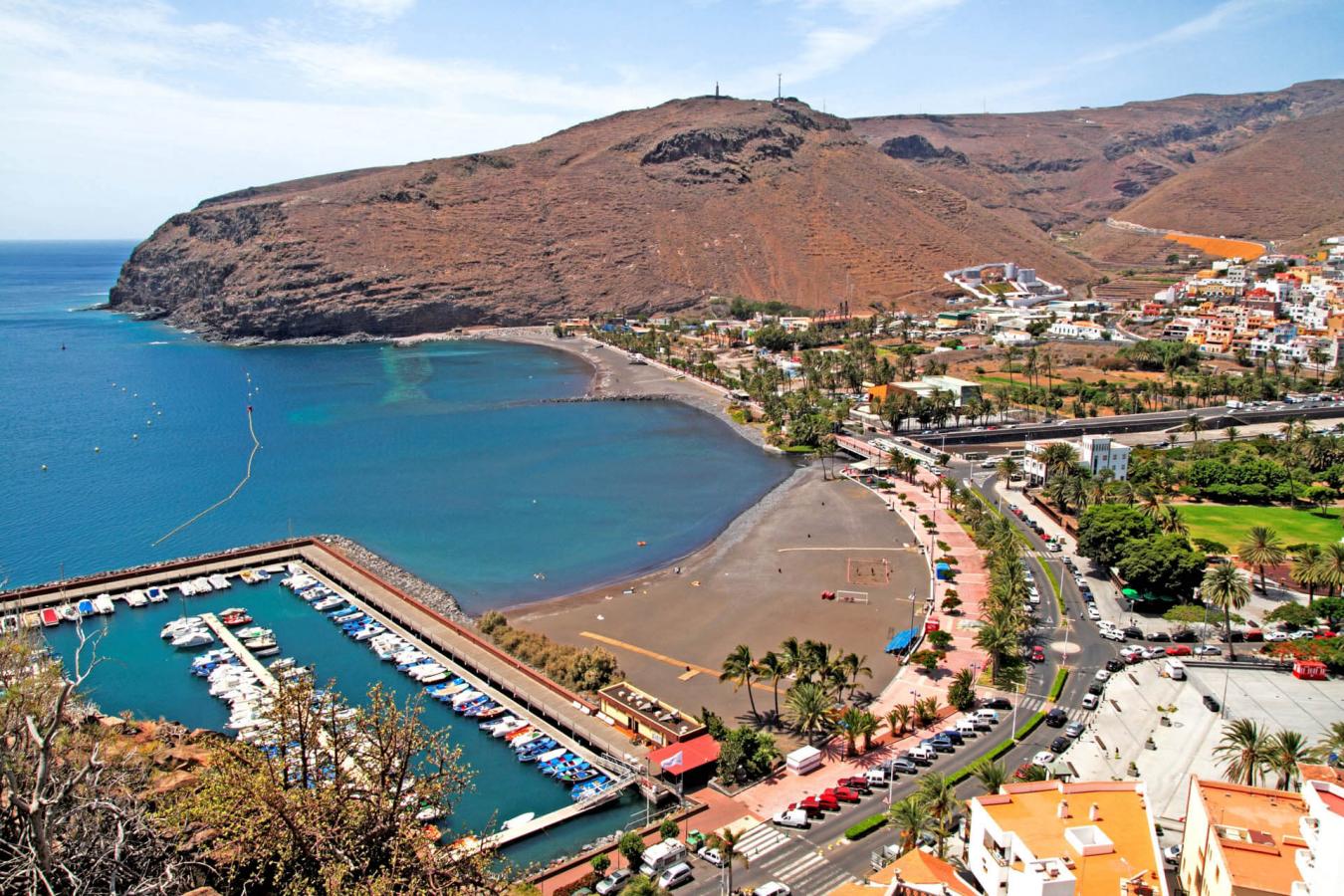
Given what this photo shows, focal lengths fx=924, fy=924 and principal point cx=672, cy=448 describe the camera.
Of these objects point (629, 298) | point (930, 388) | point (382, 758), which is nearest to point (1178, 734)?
point (382, 758)

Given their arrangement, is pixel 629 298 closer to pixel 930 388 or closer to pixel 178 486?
pixel 930 388

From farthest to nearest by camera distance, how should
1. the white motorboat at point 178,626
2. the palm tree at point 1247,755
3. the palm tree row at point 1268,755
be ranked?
the white motorboat at point 178,626 < the palm tree at point 1247,755 < the palm tree row at point 1268,755

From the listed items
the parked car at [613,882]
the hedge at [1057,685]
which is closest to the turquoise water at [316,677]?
the parked car at [613,882]

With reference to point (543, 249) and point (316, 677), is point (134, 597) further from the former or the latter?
point (543, 249)

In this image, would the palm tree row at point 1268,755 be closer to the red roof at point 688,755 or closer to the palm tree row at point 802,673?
the palm tree row at point 802,673

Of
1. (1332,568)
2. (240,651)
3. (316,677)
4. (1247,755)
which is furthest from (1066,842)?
(240,651)

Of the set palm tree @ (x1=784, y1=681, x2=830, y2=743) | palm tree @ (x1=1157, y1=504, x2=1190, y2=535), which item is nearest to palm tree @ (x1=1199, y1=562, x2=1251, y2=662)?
palm tree @ (x1=1157, y1=504, x2=1190, y2=535)
